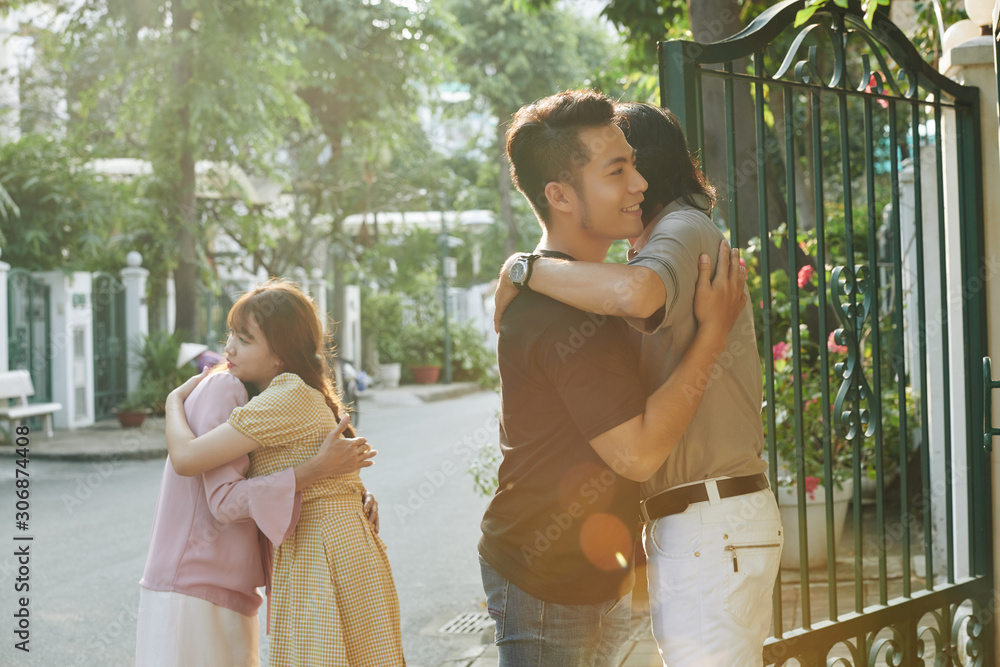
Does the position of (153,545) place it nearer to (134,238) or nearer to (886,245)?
(886,245)

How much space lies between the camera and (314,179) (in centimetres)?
2078

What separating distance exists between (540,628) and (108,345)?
13.9 metres

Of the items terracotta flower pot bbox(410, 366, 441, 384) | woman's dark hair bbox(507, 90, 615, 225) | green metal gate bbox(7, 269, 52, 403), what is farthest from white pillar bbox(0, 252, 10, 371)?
terracotta flower pot bbox(410, 366, 441, 384)

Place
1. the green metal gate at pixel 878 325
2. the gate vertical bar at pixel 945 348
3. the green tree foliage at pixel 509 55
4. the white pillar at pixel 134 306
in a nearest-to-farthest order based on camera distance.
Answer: the green metal gate at pixel 878 325 → the gate vertical bar at pixel 945 348 → the white pillar at pixel 134 306 → the green tree foliage at pixel 509 55

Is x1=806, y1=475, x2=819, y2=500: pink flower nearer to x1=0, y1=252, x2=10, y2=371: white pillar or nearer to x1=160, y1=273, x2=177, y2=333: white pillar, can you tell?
x1=0, y1=252, x2=10, y2=371: white pillar

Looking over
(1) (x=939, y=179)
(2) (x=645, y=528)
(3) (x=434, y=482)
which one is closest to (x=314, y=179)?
(3) (x=434, y=482)

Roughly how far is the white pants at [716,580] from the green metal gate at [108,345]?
13637 millimetres

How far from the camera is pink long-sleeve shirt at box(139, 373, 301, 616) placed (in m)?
2.61

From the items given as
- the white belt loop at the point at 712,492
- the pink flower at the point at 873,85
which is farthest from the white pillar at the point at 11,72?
the white belt loop at the point at 712,492

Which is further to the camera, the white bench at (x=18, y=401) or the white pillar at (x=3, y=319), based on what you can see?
the white pillar at (x=3, y=319)

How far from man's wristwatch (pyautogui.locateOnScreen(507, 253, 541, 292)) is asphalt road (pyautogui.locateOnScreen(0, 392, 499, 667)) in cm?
292

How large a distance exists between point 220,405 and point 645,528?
1306 mm

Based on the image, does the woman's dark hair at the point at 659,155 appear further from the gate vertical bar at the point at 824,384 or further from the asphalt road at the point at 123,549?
the asphalt road at the point at 123,549

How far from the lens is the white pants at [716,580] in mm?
1915
